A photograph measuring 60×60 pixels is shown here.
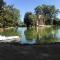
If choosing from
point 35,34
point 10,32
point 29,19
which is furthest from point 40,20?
point 10,32

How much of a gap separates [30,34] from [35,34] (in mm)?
139

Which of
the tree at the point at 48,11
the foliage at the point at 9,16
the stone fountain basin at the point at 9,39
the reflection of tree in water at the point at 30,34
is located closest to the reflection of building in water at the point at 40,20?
the tree at the point at 48,11

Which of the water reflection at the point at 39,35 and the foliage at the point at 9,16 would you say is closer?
the water reflection at the point at 39,35

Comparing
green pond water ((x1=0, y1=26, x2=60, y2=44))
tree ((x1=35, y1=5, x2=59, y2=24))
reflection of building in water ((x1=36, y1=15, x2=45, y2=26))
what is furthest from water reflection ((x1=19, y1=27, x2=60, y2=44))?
tree ((x1=35, y1=5, x2=59, y2=24))

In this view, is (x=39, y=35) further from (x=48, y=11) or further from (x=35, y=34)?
(x=48, y=11)

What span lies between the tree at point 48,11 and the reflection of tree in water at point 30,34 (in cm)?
48

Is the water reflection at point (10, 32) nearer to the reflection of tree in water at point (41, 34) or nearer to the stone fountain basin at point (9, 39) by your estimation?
the stone fountain basin at point (9, 39)

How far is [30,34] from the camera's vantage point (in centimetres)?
452

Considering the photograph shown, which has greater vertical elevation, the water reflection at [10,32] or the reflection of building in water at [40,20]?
the reflection of building in water at [40,20]

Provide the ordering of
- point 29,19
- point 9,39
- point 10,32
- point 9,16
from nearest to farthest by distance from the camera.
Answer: point 9,39, point 29,19, point 10,32, point 9,16

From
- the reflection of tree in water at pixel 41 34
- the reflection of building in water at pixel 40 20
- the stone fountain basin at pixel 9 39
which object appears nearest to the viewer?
the stone fountain basin at pixel 9 39

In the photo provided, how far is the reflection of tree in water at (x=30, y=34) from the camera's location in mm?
4332

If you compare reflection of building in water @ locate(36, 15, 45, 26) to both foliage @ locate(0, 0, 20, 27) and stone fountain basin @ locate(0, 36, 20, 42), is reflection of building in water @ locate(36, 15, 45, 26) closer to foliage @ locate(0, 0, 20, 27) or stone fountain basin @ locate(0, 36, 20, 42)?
foliage @ locate(0, 0, 20, 27)

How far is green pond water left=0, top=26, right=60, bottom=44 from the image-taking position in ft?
13.9
